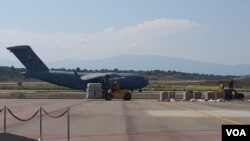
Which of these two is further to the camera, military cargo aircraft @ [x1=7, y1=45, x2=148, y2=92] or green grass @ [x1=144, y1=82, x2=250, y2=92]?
green grass @ [x1=144, y1=82, x2=250, y2=92]

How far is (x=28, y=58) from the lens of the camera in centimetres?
6819

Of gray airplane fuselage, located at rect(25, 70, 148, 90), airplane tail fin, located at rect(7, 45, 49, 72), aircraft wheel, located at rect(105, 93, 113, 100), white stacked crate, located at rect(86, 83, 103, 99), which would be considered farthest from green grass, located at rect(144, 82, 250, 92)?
aircraft wheel, located at rect(105, 93, 113, 100)

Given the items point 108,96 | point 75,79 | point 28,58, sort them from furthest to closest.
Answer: point 28,58 → point 75,79 → point 108,96

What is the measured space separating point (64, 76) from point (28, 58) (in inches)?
Answer: 231

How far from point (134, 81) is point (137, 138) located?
1927 inches

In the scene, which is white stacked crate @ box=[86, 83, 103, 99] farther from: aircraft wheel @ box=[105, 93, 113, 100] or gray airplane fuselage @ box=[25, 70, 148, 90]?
gray airplane fuselage @ box=[25, 70, 148, 90]

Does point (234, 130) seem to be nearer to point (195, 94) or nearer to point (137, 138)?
point (137, 138)

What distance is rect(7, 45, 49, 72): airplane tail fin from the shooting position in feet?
223

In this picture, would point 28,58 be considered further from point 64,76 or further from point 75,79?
point 75,79

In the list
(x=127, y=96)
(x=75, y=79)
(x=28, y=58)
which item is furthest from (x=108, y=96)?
(x=28, y=58)

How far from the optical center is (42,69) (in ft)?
222

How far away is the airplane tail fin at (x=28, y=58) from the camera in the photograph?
67.9 meters

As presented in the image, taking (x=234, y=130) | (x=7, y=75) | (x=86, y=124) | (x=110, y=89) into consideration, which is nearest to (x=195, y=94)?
(x=110, y=89)

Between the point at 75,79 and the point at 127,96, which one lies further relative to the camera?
the point at 75,79
